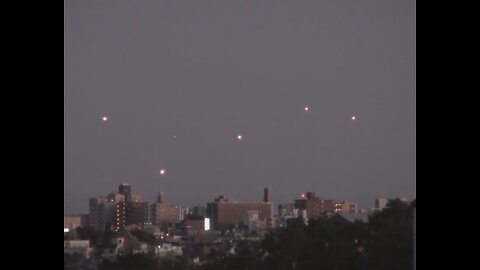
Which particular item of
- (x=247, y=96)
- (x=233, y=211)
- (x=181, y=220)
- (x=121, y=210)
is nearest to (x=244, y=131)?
(x=247, y=96)

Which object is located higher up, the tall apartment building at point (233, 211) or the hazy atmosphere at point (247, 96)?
the hazy atmosphere at point (247, 96)

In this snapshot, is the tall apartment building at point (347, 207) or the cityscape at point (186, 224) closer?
the cityscape at point (186, 224)

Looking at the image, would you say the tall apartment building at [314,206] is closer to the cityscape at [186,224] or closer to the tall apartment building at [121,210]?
the cityscape at [186,224]

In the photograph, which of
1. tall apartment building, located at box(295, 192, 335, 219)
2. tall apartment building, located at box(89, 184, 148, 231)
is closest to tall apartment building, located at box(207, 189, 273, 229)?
tall apartment building, located at box(295, 192, 335, 219)

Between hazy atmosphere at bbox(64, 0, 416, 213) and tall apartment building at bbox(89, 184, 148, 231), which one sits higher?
hazy atmosphere at bbox(64, 0, 416, 213)

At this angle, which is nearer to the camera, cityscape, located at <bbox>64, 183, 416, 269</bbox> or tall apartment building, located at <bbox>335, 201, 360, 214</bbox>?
cityscape, located at <bbox>64, 183, 416, 269</bbox>

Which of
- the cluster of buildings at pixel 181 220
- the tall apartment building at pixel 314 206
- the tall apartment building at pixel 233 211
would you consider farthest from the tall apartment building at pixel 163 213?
the tall apartment building at pixel 314 206

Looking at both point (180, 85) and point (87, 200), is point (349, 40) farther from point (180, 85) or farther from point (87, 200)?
point (87, 200)

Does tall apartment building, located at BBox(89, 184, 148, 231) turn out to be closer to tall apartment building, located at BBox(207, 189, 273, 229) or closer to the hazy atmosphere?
the hazy atmosphere
